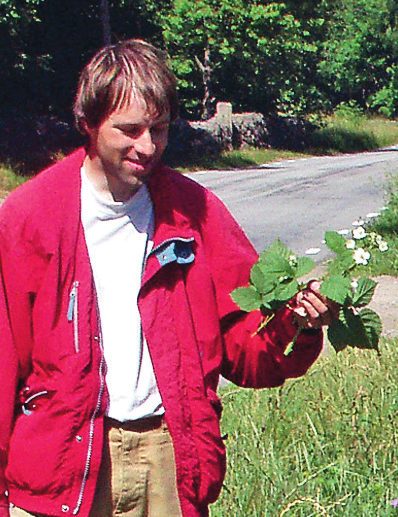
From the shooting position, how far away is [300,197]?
61.8 feet

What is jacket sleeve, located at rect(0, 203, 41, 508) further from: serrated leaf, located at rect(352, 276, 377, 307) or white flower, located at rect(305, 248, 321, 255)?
white flower, located at rect(305, 248, 321, 255)

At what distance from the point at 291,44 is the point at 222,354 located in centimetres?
3064

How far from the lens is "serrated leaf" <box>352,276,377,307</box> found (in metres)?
2.37

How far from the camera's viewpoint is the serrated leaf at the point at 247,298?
241 cm

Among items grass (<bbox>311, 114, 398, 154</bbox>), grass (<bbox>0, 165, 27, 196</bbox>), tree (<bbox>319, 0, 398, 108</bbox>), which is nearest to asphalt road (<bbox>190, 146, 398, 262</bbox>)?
grass (<bbox>0, 165, 27, 196</bbox>)

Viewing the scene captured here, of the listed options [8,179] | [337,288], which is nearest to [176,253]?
[337,288]

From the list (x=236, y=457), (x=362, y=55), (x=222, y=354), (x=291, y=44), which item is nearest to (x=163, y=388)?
(x=222, y=354)

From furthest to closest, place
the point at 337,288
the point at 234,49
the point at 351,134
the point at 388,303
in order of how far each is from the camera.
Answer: the point at 351,134
the point at 234,49
the point at 388,303
the point at 337,288

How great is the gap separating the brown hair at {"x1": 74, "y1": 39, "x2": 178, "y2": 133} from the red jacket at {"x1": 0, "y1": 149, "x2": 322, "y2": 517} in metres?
0.15

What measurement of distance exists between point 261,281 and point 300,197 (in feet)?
54.3

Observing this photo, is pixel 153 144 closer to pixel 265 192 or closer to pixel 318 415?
pixel 318 415

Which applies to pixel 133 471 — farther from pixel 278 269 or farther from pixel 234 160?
pixel 234 160

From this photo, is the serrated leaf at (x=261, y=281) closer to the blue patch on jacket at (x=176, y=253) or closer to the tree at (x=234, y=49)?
the blue patch on jacket at (x=176, y=253)

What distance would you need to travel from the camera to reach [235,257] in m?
2.50
